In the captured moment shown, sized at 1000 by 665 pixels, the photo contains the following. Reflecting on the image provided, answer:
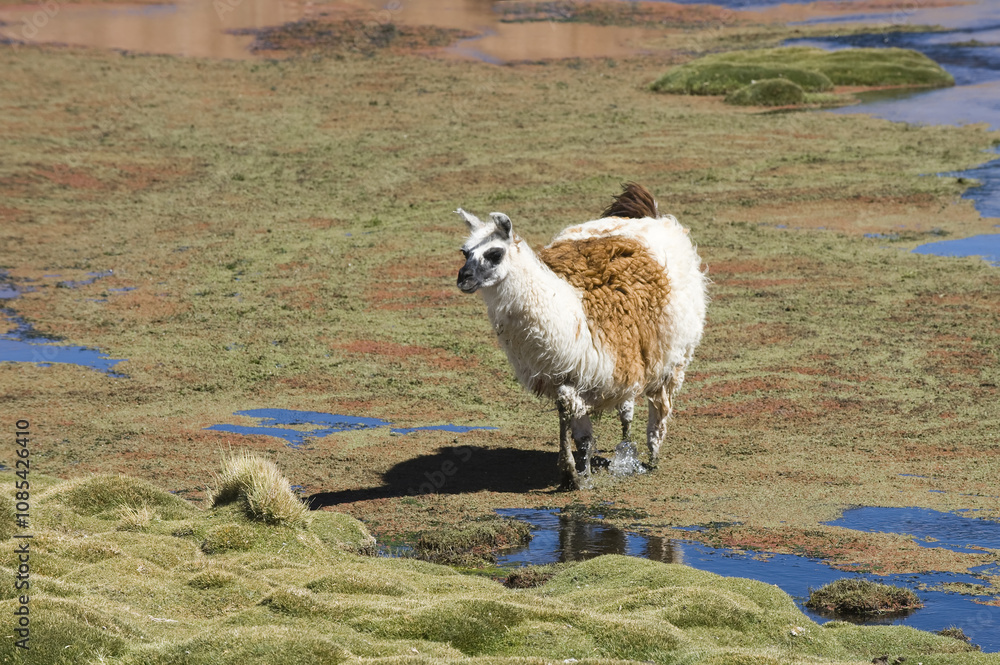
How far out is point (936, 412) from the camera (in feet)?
55.4

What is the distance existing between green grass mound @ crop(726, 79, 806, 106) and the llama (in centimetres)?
2701

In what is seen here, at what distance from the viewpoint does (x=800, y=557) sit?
11836 mm

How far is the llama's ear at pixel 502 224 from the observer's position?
12.9m

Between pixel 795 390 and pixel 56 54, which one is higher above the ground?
pixel 56 54

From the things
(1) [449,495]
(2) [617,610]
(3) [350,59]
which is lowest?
(1) [449,495]

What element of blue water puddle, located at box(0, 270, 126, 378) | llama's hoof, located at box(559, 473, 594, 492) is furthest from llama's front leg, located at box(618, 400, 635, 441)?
blue water puddle, located at box(0, 270, 126, 378)

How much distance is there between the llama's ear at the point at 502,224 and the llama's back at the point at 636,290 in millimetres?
1495

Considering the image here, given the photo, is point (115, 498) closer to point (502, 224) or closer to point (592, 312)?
point (502, 224)

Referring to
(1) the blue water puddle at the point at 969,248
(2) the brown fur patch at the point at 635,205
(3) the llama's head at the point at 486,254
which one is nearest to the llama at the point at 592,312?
(3) the llama's head at the point at 486,254

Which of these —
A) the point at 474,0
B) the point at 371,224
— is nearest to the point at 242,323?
the point at 371,224

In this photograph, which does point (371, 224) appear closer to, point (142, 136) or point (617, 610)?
point (142, 136)

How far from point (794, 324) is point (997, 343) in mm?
3257

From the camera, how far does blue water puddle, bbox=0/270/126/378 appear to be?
19.4m

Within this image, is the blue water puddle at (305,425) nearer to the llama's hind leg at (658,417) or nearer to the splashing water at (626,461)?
the splashing water at (626,461)
